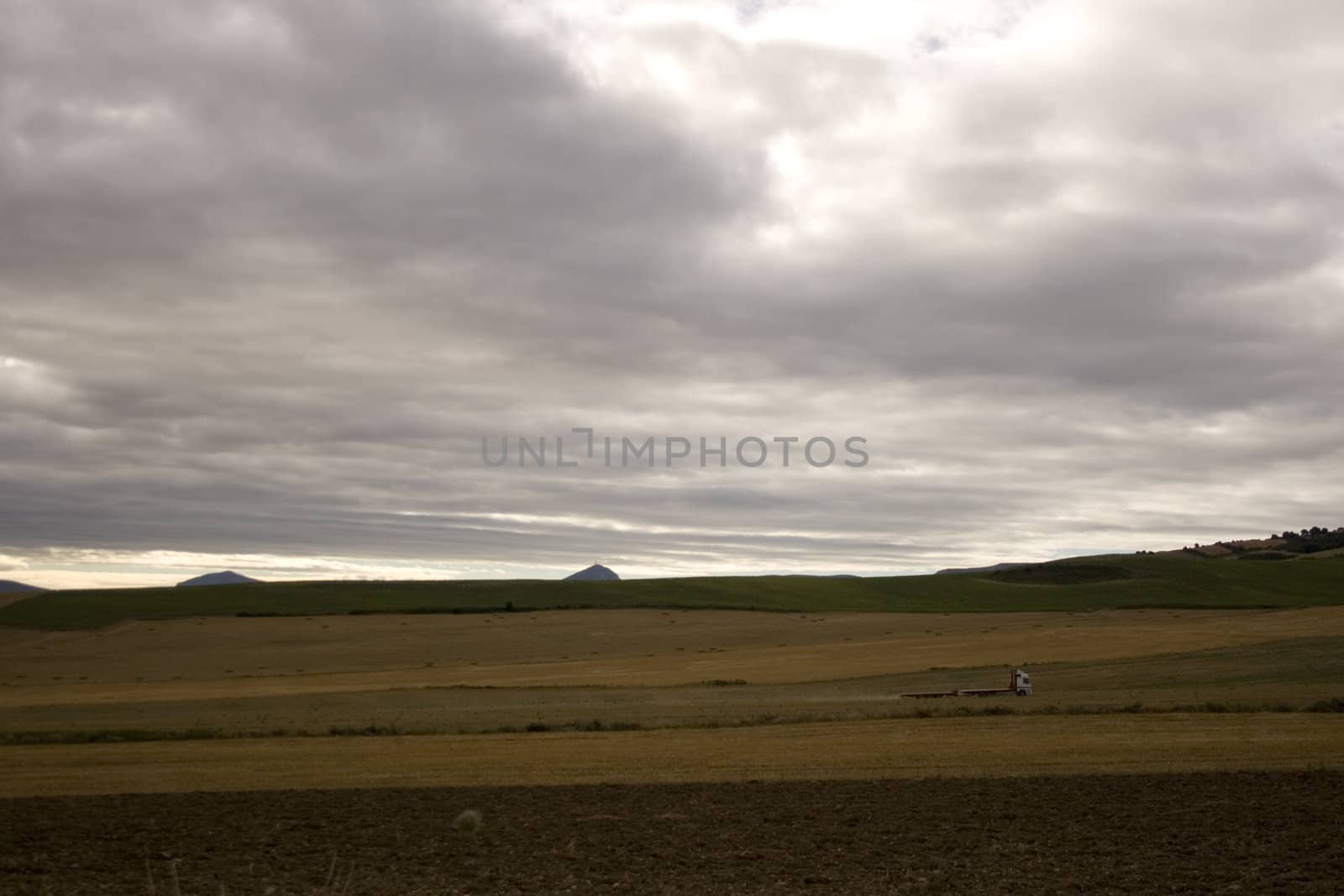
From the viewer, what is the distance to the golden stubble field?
201ft

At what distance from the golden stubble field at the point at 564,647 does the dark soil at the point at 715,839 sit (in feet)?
105

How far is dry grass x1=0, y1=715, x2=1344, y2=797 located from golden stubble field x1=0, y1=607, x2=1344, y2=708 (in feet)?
66.5

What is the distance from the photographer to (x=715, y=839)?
19.2m

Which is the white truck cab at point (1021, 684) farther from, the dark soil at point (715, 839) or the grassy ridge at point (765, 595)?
the grassy ridge at point (765, 595)

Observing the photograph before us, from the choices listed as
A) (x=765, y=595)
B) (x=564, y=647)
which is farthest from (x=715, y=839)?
(x=765, y=595)

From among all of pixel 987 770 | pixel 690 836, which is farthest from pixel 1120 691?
pixel 690 836

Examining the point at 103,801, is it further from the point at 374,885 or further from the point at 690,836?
the point at 690,836

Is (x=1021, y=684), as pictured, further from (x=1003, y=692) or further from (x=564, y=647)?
(x=564, y=647)

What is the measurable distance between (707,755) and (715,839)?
1082 cm

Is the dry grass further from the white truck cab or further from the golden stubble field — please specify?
the golden stubble field

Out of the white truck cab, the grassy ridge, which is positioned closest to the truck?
the white truck cab

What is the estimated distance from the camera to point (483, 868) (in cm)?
1731

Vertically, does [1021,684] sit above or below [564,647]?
above

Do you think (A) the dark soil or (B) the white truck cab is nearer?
(A) the dark soil
